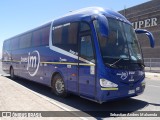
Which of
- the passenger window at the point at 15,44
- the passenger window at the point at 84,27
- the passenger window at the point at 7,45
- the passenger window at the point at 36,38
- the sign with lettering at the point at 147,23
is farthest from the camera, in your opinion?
the sign with lettering at the point at 147,23

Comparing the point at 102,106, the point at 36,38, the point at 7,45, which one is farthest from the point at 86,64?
the point at 7,45

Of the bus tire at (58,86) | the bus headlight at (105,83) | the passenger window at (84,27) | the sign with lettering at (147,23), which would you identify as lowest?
the bus tire at (58,86)

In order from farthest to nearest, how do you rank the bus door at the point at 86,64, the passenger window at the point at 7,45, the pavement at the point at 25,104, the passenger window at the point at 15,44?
the passenger window at the point at 7,45 → the passenger window at the point at 15,44 → the bus door at the point at 86,64 → the pavement at the point at 25,104

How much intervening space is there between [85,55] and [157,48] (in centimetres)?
3192

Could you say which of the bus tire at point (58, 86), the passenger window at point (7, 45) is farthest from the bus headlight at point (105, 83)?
the passenger window at point (7, 45)

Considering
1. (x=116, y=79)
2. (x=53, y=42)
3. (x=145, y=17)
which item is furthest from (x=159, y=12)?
(x=116, y=79)

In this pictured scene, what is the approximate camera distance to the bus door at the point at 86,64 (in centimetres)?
815

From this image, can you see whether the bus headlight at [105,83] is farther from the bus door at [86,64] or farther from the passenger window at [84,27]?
the passenger window at [84,27]

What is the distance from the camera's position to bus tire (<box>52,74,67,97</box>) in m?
10.2

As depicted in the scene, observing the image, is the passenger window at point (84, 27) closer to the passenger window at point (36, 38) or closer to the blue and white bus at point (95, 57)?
the blue and white bus at point (95, 57)

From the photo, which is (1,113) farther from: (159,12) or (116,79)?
(159,12)

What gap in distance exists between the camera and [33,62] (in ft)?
45.7

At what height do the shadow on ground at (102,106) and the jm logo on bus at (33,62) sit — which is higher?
the jm logo on bus at (33,62)

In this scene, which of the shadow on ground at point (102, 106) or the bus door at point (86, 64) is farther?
→ the bus door at point (86, 64)
